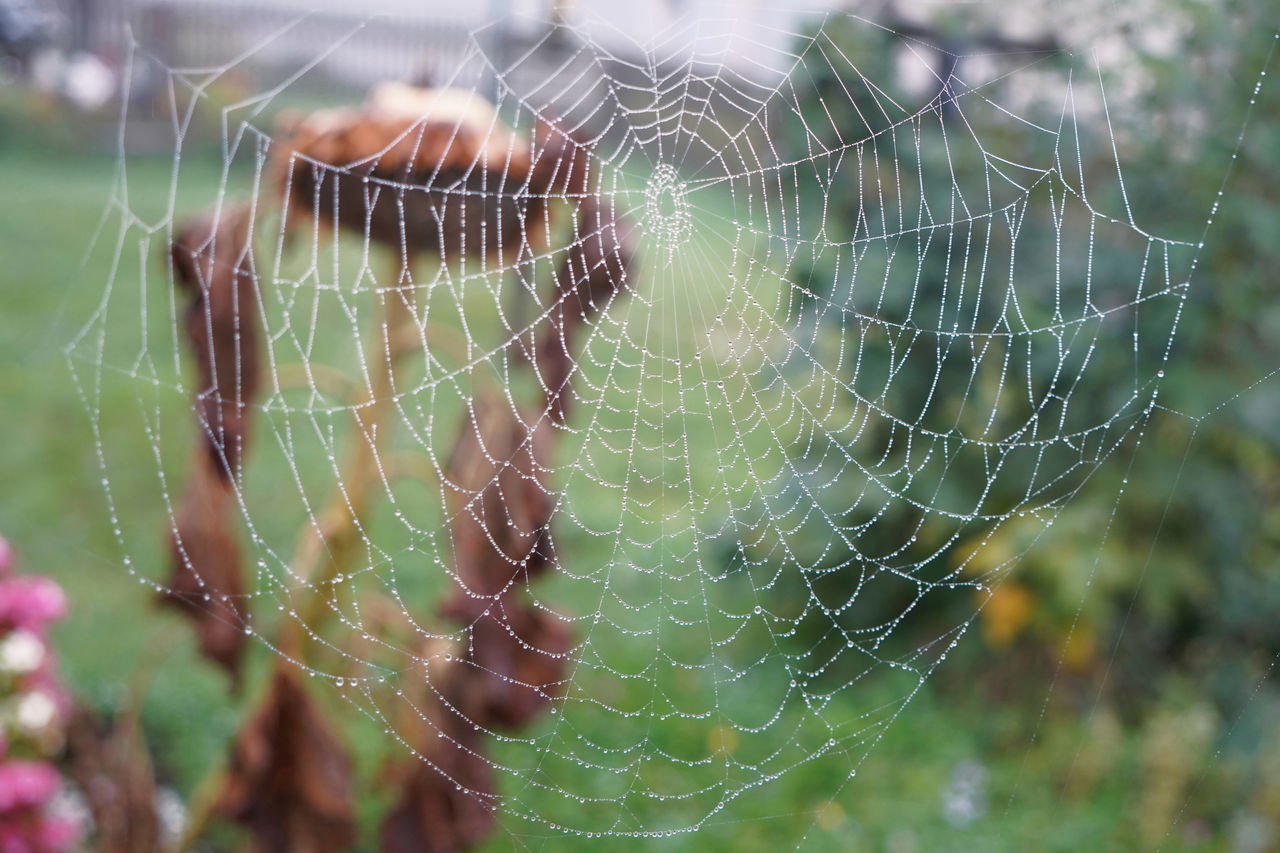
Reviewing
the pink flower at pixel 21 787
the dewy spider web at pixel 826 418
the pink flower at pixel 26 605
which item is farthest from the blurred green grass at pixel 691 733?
the pink flower at pixel 21 787

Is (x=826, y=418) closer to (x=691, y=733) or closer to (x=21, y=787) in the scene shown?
(x=691, y=733)

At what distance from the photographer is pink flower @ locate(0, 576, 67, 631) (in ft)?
7.27

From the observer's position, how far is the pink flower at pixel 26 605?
2217 mm

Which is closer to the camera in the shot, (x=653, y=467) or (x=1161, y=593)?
(x=1161, y=593)

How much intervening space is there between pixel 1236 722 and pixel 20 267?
5267 mm

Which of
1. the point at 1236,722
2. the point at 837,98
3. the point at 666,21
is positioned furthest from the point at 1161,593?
the point at 666,21

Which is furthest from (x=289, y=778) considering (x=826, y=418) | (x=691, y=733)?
(x=826, y=418)

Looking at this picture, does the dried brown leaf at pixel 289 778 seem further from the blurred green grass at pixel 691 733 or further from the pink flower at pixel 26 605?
the pink flower at pixel 26 605

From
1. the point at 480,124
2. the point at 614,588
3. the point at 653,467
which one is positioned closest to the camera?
the point at 480,124

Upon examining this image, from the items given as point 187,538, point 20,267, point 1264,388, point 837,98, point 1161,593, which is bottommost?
point 20,267

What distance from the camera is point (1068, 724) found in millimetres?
3150

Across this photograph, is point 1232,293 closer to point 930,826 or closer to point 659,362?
point 930,826

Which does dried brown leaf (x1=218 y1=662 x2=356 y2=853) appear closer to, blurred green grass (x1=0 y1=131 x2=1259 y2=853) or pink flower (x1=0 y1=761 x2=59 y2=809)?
blurred green grass (x1=0 y1=131 x2=1259 y2=853)

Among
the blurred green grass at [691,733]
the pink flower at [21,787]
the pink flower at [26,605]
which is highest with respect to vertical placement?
the pink flower at [26,605]
